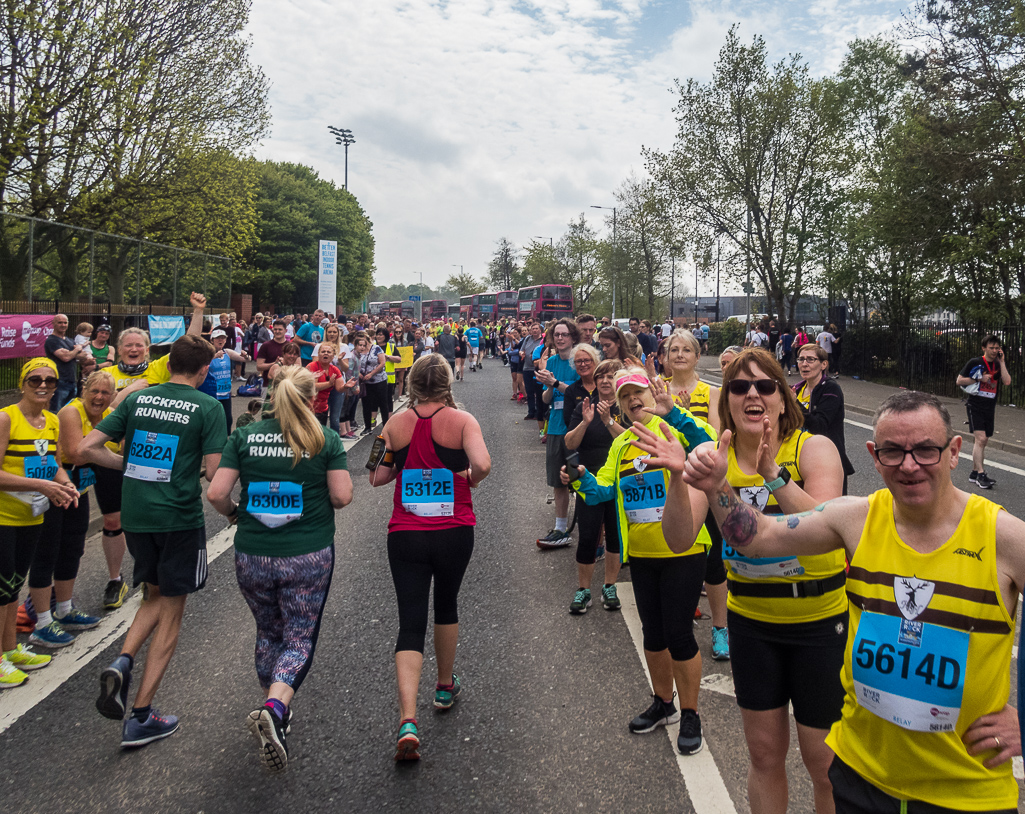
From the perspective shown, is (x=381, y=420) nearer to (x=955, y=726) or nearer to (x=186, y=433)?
(x=186, y=433)

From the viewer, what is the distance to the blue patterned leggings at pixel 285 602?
11.8 ft

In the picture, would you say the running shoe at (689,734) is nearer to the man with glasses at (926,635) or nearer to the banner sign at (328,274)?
the man with glasses at (926,635)

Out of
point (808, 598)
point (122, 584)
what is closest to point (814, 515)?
point (808, 598)

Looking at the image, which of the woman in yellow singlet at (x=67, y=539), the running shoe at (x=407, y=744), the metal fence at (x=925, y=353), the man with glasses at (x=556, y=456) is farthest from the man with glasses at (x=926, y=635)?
the metal fence at (x=925, y=353)

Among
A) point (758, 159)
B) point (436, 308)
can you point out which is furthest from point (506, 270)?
point (758, 159)

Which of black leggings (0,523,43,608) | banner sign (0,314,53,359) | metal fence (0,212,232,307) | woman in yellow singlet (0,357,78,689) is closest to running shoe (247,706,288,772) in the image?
woman in yellow singlet (0,357,78,689)

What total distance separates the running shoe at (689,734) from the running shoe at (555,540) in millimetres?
3512

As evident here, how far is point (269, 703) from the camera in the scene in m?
3.27

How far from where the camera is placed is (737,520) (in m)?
2.39

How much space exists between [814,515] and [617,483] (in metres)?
1.70

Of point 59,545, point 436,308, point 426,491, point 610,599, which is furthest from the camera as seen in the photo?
point 436,308

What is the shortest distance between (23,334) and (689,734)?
14224 mm

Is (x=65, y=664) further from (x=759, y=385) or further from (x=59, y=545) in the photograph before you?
(x=759, y=385)

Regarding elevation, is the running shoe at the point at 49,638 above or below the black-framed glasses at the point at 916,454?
below
